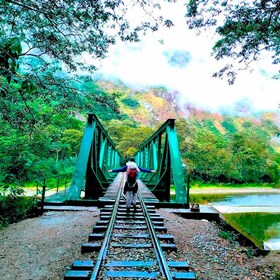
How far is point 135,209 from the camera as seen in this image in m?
6.21

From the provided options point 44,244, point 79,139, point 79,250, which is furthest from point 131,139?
point 79,250

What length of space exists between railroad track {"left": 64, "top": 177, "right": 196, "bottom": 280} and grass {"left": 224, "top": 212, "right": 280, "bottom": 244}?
1051 cm

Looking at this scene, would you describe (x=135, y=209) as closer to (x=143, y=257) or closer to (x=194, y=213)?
(x=194, y=213)

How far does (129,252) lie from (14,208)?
5.89 metres

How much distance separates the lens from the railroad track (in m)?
3.06

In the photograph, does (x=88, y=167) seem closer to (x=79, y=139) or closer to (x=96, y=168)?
(x=96, y=168)

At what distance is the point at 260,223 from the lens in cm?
1844

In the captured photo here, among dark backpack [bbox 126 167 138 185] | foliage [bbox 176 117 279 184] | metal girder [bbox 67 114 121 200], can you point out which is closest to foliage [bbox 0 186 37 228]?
metal girder [bbox 67 114 121 200]

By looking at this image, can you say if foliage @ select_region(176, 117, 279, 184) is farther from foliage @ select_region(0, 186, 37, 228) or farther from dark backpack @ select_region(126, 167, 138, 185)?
dark backpack @ select_region(126, 167, 138, 185)

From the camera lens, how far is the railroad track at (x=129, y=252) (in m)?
3.06

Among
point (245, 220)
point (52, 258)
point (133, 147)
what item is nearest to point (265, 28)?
point (52, 258)

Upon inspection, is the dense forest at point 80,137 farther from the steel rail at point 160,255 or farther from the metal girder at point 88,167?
the steel rail at point 160,255

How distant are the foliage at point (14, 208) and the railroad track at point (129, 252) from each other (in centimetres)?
295

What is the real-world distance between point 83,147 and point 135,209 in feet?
8.28
